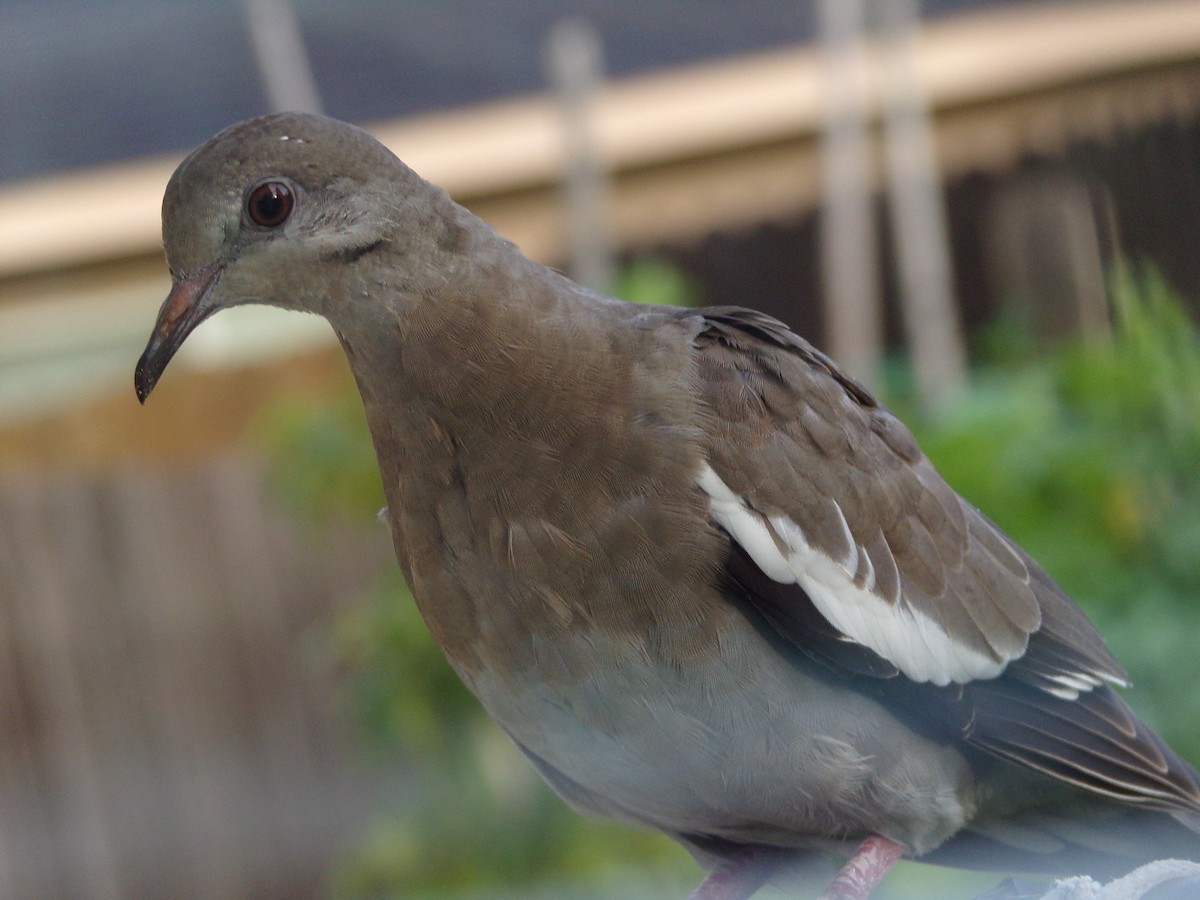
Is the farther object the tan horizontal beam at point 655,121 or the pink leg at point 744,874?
the tan horizontal beam at point 655,121

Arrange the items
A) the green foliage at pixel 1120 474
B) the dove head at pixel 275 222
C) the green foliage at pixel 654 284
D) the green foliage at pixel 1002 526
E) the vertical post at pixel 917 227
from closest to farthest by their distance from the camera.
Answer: the dove head at pixel 275 222 → the green foliage at pixel 1120 474 → the green foliage at pixel 1002 526 → the green foliage at pixel 654 284 → the vertical post at pixel 917 227

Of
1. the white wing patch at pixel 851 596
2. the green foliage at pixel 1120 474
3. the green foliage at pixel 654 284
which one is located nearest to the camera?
the white wing patch at pixel 851 596

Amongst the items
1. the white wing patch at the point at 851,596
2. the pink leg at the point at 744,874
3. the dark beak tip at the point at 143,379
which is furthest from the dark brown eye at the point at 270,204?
the pink leg at the point at 744,874

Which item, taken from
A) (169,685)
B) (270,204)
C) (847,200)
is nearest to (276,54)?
(270,204)

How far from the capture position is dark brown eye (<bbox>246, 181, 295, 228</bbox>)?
1.39 m

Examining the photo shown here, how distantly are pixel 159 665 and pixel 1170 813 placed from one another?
3410 mm

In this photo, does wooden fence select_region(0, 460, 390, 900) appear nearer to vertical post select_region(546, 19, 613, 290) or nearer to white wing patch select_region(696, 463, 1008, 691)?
vertical post select_region(546, 19, 613, 290)

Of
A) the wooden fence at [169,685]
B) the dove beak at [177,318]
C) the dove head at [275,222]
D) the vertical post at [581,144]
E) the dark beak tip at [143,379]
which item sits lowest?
the wooden fence at [169,685]

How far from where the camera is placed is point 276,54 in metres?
2.64

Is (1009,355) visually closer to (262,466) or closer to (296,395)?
(296,395)

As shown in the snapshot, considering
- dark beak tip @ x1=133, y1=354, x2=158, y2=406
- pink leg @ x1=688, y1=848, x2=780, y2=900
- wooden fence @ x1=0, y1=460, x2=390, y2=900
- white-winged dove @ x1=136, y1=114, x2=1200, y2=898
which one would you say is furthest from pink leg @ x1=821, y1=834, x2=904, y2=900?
wooden fence @ x1=0, y1=460, x2=390, y2=900

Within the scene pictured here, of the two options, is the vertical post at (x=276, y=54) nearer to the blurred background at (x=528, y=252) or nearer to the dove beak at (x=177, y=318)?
the blurred background at (x=528, y=252)

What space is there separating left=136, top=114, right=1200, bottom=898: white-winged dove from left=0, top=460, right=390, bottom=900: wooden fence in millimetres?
2737

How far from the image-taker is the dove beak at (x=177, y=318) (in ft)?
4.60
